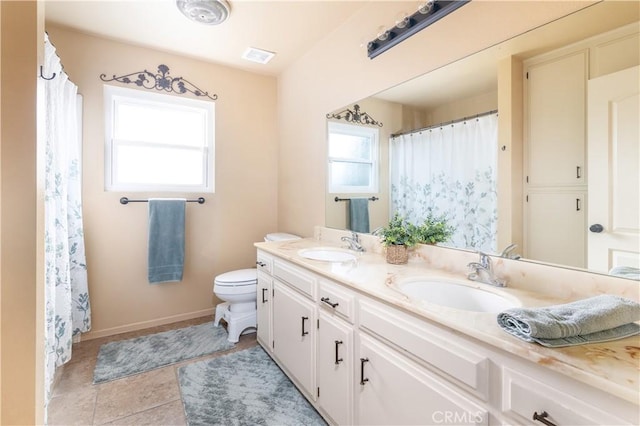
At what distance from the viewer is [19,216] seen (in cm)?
85

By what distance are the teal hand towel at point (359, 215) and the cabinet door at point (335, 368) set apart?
78 centimetres

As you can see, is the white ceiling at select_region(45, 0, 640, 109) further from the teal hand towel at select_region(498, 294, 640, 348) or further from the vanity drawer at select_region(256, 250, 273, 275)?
the vanity drawer at select_region(256, 250, 273, 275)

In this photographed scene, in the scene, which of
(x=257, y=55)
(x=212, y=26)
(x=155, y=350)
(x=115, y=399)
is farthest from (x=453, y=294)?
(x=257, y=55)

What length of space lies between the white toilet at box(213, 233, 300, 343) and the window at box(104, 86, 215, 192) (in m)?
0.98

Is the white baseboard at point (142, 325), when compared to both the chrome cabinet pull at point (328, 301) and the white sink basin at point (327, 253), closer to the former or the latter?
the white sink basin at point (327, 253)

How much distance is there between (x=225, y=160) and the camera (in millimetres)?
2887

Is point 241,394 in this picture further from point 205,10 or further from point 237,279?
point 205,10

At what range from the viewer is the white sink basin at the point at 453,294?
113cm

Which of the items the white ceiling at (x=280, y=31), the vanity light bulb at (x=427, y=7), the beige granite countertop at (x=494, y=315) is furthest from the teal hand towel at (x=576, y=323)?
the vanity light bulb at (x=427, y=7)

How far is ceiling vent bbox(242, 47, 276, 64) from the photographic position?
8.36 feet

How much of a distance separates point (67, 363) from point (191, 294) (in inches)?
38.0

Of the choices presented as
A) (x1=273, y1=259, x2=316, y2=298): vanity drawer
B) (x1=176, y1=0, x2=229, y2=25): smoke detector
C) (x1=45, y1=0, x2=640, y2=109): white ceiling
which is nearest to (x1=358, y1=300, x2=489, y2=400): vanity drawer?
(x1=273, y1=259, x2=316, y2=298): vanity drawer

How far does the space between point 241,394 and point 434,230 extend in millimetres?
1479

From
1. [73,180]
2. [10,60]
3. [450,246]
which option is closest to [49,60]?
[73,180]
